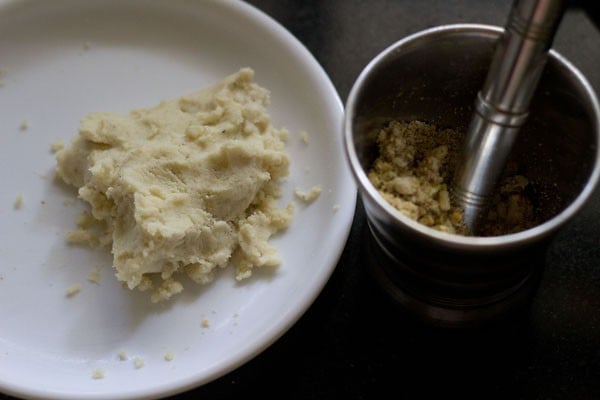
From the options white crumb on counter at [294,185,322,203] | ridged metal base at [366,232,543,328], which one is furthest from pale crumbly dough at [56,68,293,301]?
ridged metal base at [366,232,543,328]

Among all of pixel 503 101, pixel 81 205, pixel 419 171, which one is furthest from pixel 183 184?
pixel 503 101

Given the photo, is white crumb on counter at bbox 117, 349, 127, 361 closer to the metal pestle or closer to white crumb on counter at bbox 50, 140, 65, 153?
white crumb on counter at bbox 50, 140, 65, 153

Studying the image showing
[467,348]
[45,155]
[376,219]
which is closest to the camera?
[376,219]

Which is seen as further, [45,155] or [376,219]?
[45,155]

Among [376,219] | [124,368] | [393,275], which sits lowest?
[124,368]

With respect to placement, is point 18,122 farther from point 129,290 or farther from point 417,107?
point 417,107

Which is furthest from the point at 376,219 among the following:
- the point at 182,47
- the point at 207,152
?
the point at 182,47

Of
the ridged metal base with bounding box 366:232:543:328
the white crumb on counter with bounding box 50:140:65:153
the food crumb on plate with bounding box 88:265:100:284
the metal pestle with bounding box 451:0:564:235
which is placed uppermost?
the metal pestle with bounding box 451:0:564:235

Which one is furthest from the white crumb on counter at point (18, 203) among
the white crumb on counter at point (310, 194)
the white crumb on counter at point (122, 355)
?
the white crumb on counter at point (310, 194)
